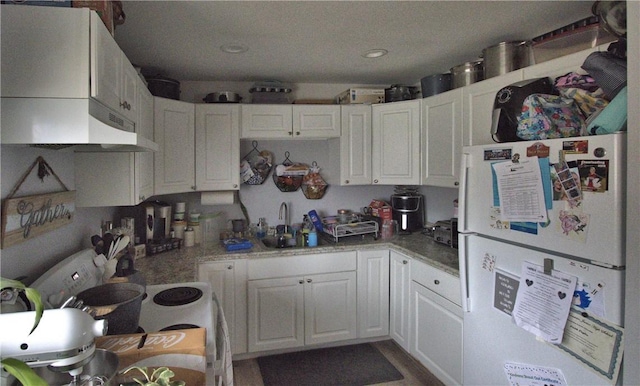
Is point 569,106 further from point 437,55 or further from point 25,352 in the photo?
point 25,352

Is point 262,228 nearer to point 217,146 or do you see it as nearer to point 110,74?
point 217,146

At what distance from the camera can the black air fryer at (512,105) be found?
175 centimetres

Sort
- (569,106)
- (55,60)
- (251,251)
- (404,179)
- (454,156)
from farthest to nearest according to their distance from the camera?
(404,179) < (251,251) < (454,156) < (569,106) < (55,60)

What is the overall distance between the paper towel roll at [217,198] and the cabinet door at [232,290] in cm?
60

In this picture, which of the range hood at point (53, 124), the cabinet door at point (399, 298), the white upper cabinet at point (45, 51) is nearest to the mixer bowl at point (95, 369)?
the range hood at point (53, 124)

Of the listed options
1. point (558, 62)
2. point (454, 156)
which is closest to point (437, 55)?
point (454, 156)

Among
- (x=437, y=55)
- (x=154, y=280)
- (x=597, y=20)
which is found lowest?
(x=154, y=280)

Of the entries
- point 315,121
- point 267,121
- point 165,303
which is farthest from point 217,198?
point 165,303

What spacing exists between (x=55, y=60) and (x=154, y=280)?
135cm

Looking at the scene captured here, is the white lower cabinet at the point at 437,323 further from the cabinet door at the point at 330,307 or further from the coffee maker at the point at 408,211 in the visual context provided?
the coffee maker at the point at 408,211

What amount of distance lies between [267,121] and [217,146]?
18.1 inches

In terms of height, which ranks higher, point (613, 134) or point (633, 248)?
point (613, 134)

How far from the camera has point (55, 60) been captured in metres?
1.04

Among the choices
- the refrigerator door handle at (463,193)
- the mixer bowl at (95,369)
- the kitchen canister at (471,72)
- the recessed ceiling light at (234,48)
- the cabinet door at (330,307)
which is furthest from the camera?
the cabinet door at (330,307)
